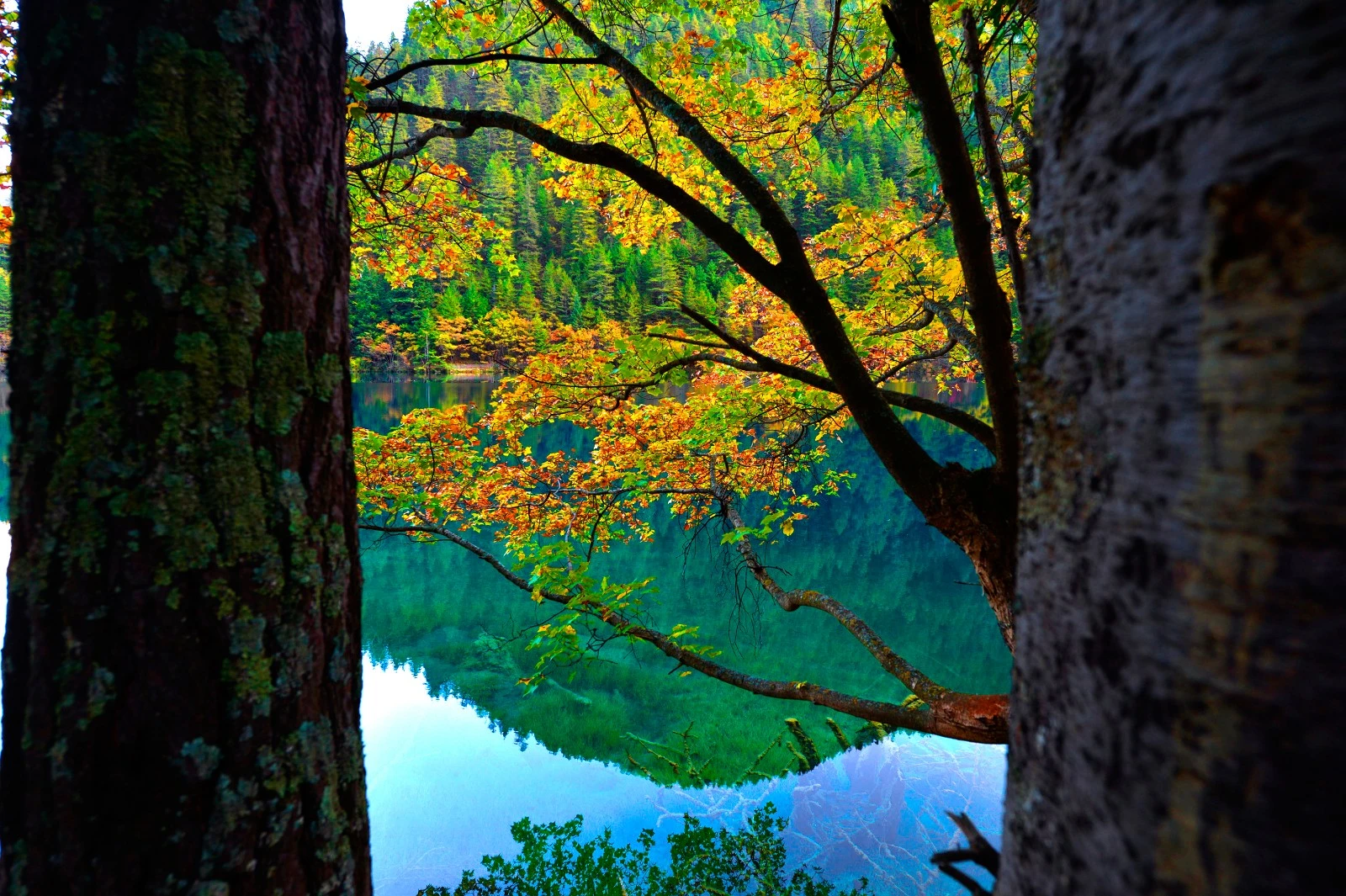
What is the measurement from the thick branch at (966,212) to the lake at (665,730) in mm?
2147

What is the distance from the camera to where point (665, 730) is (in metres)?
8.07

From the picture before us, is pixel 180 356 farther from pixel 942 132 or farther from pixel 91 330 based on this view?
pixel 942 132

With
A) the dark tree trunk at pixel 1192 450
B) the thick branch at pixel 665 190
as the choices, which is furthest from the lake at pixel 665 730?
the dark tree trunk at pixel 1192 450

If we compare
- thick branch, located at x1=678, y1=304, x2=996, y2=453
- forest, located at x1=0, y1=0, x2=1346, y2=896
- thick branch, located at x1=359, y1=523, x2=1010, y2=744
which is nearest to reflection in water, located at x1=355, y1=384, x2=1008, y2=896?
thick branch, located at x1=359, y1=523, x2=1010, y2=744

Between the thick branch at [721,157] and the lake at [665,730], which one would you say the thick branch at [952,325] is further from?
the thick branch at [721,157]

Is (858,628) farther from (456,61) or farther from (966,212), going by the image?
(456,61)

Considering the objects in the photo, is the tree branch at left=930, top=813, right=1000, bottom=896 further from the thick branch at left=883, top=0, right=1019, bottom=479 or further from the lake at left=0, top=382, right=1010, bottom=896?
the lake at left=0, top=382, right=1010, bottom=896

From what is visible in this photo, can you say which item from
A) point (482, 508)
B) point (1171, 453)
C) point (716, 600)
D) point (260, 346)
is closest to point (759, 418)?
point (482, 508)

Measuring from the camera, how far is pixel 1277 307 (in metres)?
0.29

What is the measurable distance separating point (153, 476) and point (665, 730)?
819cm

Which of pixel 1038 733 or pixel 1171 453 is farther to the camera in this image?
pixel 1038 733

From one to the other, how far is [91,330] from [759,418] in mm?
3451

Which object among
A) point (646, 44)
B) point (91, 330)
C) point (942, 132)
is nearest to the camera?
point (91, 330)

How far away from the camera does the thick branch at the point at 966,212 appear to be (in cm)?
151
